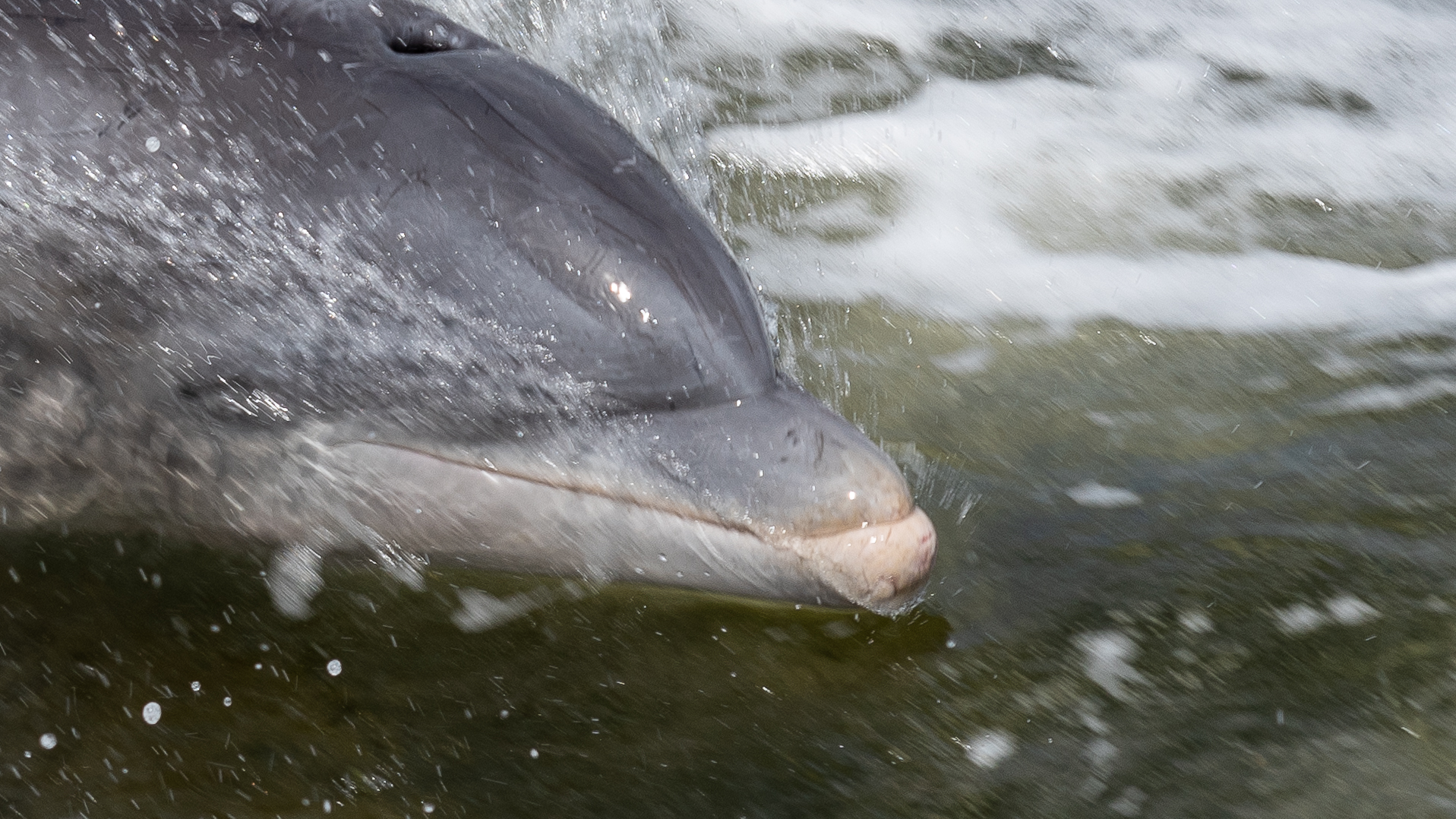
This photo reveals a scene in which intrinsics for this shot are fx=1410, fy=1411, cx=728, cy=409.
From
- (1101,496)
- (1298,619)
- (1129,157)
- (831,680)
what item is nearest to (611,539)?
(831,680)

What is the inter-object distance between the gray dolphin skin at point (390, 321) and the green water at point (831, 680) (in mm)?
165

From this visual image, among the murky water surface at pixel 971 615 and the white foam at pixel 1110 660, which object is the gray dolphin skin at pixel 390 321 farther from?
the white foam at pixel 1110 660

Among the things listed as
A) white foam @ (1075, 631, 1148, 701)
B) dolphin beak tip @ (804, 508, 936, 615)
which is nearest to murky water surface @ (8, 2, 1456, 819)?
white foam @ (1075, 631, 1148, 701)

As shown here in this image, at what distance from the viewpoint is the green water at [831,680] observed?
247 centimetres

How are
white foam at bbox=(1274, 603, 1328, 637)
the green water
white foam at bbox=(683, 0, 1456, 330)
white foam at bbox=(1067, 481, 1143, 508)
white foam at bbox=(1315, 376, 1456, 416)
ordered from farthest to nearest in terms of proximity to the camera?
white foam at bbox=(683, 0, 1456, 330) → white foam at bbox=(1315, 376, 1456, 416) → white foam at bbox=(1067, 481, 1143, 508) → white foam at bbox=(1274, 603, 1328, 637) → the green water

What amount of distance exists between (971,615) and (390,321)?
133 cm

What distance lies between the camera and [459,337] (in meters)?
2.74

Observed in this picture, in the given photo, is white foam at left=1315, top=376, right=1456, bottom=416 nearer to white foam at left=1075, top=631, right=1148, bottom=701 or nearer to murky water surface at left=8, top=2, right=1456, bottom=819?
murky water surface at left=8, top=2, right=1456, bottom=819

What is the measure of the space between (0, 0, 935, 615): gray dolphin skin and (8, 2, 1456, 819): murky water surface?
7.5 inches

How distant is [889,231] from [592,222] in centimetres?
278

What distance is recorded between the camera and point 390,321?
2.75 m

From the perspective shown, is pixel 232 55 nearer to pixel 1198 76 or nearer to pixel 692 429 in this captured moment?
pixel 692 429

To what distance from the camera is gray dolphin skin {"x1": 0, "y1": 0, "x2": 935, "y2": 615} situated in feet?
8.96

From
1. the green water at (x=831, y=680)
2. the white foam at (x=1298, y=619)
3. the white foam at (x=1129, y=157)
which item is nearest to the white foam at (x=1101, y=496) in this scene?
the green water at (x=831, y=680)
